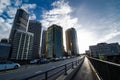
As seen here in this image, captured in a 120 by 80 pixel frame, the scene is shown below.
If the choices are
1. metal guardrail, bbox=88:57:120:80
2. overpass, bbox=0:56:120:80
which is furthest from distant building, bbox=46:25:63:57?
metal guardrail, bbox=88:57:120:80

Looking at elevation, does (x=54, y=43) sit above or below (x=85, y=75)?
above

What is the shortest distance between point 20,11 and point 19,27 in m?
28.2

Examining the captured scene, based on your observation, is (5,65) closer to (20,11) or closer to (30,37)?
(30,37)

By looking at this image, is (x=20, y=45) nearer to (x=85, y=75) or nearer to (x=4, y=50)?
(x=4, y=50)

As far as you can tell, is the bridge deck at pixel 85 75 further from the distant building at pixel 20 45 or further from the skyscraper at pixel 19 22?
the skyscraper at pixel 19 22

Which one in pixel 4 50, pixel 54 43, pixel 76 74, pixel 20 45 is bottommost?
pixel 76 74

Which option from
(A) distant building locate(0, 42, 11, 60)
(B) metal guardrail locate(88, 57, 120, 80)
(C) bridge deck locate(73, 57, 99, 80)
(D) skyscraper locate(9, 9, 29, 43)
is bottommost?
(C) bridge deck locate(73, 57, 99, 80)

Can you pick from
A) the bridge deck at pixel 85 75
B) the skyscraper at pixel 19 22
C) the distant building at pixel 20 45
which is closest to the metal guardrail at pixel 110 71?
the bridge deck at pixel 85 75

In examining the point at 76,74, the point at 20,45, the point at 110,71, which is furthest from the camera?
the point at 20,45

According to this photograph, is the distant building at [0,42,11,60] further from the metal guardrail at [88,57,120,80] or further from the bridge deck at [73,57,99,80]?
the metal guardrail at [88,57,120,80]

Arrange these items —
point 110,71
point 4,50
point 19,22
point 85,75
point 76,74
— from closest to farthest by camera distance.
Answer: point 110,71 → point 85,75 → point 76,74 → point 4,50 → point 19,22

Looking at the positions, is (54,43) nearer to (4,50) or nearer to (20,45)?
A: (20,45)

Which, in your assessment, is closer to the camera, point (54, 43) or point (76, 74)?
point (76, 74)

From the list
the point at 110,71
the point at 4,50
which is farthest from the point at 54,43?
the point at 110,71
